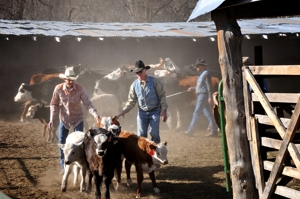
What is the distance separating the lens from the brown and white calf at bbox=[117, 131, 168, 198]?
8984 millimetres

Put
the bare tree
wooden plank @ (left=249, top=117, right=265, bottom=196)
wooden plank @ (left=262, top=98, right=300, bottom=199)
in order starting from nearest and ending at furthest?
wooden plank @ (left=262, top=98, right=300, bottom=199), wooden plank @ (left=249, top=117, right=265, bottom=196), the bare tree

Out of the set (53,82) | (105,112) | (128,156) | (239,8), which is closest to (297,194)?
(239,8)

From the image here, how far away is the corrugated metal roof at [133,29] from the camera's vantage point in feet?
69.7

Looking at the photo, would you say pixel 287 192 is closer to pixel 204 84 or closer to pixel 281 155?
pixel 281 155

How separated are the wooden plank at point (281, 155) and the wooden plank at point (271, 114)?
0.26ft

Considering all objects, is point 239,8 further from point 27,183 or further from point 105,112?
point 105,112

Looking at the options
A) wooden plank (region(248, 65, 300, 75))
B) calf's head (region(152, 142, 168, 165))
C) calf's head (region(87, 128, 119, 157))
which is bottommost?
calf's head (region(152, 142, 168, 165))

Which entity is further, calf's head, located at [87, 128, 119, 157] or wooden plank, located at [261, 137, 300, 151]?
calf's head, located at [87, 128, 119, 157]

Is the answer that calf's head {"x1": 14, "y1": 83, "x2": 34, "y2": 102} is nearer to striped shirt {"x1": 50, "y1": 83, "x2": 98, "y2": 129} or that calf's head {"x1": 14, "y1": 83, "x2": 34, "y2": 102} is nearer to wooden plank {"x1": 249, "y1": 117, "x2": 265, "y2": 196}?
striped shirt {"x1": 50, "y1": 83, "x2": 98, "y2": 129}

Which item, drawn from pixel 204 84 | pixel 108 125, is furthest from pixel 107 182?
pixel 204 84

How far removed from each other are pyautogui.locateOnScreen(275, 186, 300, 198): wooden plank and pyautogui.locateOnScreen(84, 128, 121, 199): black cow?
2992mm

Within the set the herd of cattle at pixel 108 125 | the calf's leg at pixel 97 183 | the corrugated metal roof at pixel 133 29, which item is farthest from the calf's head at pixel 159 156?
the corrugated metal roof at pixel 133 29

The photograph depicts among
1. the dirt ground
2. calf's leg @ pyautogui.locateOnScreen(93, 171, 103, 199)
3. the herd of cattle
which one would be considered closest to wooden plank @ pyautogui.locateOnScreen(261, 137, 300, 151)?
the dirt ground

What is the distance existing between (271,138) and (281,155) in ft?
1.46
